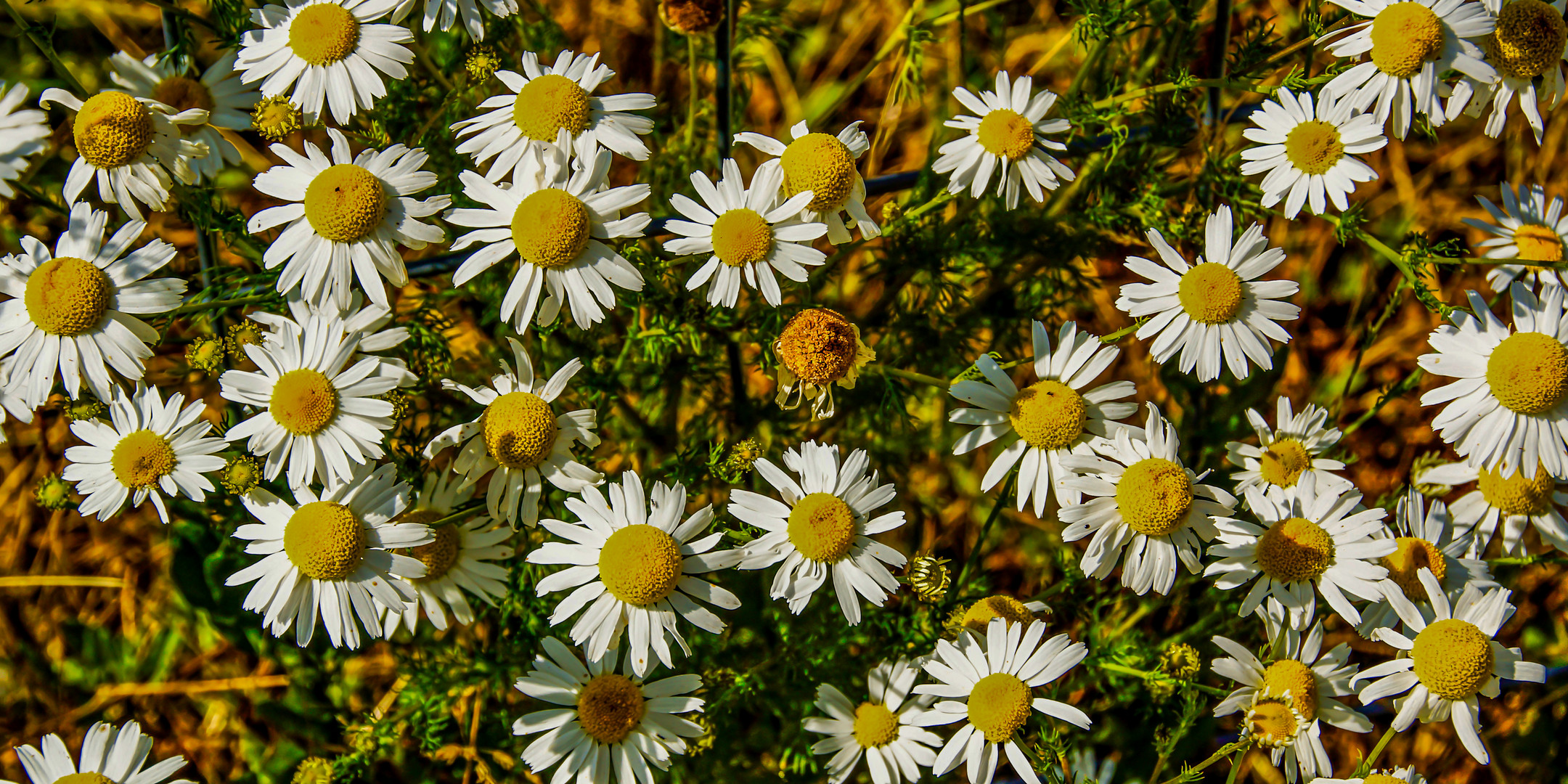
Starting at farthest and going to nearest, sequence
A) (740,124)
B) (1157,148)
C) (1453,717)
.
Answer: (740,124), (1157,148), (1453,717)

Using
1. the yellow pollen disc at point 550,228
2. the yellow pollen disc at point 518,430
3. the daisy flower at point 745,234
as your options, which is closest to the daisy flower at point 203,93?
the yellow pollen disc at point 550,228

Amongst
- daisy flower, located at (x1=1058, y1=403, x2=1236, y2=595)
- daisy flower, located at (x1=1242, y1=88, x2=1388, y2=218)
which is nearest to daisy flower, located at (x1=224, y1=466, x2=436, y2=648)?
daisy flower, located at (x1=1058, y1=403, x2=1236, y2=595)

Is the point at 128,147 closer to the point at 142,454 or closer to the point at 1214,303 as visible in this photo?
the point at 142,454

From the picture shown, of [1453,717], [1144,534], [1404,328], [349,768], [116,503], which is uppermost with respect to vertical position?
[1404,328]

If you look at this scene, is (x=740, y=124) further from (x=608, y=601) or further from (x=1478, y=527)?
(x=1478, y=527)

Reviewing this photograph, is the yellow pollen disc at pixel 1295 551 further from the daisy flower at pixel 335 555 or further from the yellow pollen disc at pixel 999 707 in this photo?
the daisy flower at pixel 335 555

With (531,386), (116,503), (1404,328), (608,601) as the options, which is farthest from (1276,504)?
(116,503)

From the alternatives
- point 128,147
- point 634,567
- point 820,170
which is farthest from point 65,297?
point 820,170
